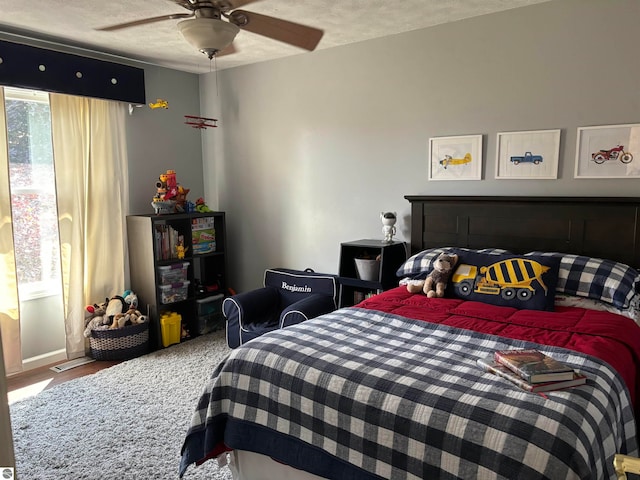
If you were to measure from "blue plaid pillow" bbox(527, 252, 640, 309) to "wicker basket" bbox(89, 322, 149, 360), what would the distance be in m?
3.05

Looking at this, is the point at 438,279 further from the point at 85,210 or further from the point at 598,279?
the point at 85,210

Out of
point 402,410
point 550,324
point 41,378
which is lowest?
point 41,378

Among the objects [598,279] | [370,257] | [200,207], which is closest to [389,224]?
[370,257]

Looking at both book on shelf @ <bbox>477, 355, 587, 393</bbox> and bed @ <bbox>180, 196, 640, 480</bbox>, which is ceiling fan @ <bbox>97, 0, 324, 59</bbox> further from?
book on shelf @ <bbox>477, 355, 587, 393</bbox>

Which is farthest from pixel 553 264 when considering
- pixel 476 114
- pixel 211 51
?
pixel 211 51

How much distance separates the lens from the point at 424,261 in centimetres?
315

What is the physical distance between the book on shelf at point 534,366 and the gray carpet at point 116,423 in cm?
145

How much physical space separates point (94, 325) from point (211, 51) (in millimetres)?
2581

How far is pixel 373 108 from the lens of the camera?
3.75m

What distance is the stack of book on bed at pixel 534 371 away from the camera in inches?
64.0

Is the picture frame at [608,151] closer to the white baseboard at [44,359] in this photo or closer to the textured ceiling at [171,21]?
the textured ceiling at [171,21]

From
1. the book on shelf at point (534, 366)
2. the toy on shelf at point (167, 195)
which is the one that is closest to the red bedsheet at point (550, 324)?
the book on shelf at point (534, 366)

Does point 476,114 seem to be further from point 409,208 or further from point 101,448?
point 101,448

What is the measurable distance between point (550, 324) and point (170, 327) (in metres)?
3.01
